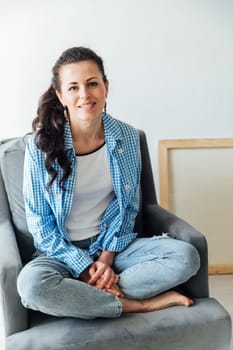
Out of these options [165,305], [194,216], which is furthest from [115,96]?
[165,305]

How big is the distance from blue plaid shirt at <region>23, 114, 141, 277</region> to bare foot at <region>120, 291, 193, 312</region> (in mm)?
198

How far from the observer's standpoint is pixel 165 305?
1410 millimetres

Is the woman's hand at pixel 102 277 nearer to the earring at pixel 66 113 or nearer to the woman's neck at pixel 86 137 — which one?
the woman's neck at pixel 86 137

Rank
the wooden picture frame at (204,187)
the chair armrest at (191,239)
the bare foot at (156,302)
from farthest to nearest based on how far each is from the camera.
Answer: the wooden picture frame at (204,187) < the chair armrest at (191,239) < the bare foot at (156,302)

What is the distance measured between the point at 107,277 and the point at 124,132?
0.55 meters

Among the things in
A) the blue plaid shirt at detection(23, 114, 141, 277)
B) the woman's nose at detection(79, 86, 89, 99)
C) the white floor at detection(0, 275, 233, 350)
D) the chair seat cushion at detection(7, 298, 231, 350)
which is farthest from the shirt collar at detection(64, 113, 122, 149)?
the white floor at detection(0, 275, 233, 350)

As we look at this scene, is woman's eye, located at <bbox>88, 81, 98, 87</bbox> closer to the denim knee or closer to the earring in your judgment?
the earring

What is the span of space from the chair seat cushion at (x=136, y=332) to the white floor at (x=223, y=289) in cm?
69

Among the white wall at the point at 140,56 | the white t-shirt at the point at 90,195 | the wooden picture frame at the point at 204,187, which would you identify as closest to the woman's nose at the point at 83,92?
the white t-shirt at the point at 90,195

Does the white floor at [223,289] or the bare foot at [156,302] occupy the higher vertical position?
the bare foot at [156,302]

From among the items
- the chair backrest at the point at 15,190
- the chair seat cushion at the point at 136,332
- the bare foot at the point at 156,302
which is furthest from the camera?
the chair backrest at the point at 15,190

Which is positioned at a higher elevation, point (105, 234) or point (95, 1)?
point (95, 1)

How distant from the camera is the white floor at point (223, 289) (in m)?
2.07

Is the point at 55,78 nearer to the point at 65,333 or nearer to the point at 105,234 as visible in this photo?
the point at 105,234
